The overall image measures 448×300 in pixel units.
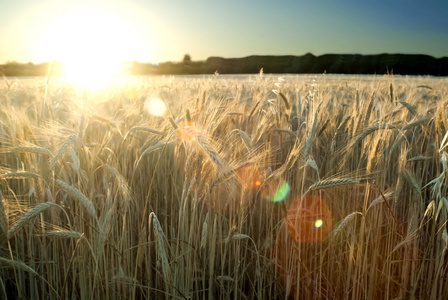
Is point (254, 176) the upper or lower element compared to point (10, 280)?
upper

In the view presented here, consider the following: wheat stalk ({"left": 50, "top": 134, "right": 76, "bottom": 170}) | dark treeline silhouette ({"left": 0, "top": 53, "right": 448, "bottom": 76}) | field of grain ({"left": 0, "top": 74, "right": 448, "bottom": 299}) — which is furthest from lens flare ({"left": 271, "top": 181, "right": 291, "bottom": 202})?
dark treeline silhouette ({"left": 0, "top": 53, "right": 448, "bottom": 76})

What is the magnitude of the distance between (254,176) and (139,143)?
109cm

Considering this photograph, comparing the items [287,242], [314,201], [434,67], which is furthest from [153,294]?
[434,67]

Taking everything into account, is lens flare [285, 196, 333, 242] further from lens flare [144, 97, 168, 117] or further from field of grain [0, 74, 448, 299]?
lens flare [144, 97, 168, 117]

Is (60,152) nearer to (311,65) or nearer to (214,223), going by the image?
(214,223)

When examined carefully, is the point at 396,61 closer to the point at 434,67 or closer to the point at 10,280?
the point at 434,67

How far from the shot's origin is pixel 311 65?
126ft

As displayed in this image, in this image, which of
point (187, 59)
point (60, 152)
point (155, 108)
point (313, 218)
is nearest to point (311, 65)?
point (187, 59)

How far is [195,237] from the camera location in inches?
56.6

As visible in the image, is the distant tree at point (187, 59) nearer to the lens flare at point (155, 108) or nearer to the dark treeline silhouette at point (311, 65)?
the dark treeline silhouette at point (311, 65)

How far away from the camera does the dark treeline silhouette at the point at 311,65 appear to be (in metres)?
35.7

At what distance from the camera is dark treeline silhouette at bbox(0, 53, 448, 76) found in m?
35.7

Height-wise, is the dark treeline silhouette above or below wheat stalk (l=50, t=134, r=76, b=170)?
above

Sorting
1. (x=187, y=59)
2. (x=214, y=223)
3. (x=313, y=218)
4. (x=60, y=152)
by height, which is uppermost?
(x=187, y=59)
